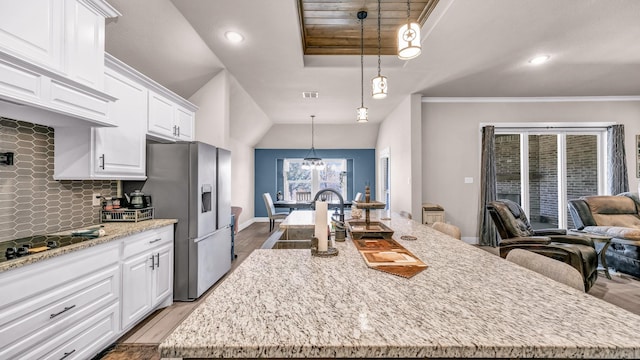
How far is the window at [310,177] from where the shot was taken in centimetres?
811

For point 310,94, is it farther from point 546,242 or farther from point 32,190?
point 546,242

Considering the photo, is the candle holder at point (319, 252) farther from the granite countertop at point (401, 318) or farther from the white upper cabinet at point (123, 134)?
the white upper cabinet at point (123, 134)

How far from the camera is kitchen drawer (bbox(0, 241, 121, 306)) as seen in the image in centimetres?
126

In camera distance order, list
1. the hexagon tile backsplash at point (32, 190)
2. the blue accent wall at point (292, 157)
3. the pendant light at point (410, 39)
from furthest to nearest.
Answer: the blue accent wall at point (292, 157), the hexagon tile backsplash at point (32, 190), the pendant light at point (410, 39)

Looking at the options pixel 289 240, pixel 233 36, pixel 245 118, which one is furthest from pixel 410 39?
pixel 245 118

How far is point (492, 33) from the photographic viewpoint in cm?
275

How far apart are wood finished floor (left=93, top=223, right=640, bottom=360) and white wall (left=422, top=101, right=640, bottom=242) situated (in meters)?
1.97

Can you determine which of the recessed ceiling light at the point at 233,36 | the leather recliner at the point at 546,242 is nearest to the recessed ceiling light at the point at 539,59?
the leather recliner at the point at 546,242

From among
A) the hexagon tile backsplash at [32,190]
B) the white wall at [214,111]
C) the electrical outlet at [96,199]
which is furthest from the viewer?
the white wall at [214,111]

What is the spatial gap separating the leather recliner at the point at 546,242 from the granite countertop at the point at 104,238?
341cm

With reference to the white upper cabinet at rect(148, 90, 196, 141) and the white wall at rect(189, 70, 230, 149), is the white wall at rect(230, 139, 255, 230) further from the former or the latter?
the white upper cabinet at rect(148, 90, 196, 141)

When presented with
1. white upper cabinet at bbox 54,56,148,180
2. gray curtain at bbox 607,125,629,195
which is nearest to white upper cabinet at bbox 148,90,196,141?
white upper cabinet at bbox 54,56,148,180

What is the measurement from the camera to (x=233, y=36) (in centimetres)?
274

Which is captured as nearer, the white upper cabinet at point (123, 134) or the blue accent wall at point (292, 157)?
the white upper cabinet at point (123, 134)
